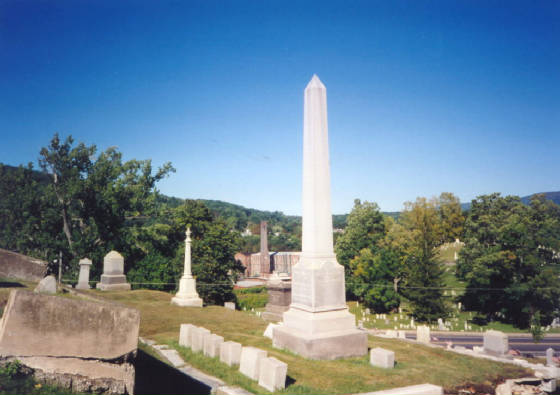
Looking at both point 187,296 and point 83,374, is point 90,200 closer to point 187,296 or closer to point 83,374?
point 187,296

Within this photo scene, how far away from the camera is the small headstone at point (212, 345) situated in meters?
8.05

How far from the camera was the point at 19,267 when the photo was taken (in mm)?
12461

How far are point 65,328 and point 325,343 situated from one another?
5501 millimetres

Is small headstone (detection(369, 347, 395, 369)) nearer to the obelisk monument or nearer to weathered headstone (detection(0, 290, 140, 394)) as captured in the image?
the obelisk monument

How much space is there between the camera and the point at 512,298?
92.9 ft

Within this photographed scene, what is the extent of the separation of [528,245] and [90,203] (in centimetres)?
3702

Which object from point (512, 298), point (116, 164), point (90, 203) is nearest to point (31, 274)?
point (90, 203)

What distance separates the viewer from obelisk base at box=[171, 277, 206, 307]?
17062 mm

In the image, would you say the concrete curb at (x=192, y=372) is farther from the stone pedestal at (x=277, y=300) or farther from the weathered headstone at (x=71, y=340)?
the stone pedestal at (x=277, y=300)

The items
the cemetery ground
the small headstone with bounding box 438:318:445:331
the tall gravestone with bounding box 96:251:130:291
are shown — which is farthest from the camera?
the small headstone with bounding box 438:318:445:331

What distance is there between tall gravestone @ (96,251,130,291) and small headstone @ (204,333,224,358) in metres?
12.3

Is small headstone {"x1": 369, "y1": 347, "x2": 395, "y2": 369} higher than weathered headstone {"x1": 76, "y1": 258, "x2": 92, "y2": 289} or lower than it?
lower

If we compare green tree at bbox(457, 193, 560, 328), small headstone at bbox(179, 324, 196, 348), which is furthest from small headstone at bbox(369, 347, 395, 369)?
green tree at bbox(457, 193, 560, 328)

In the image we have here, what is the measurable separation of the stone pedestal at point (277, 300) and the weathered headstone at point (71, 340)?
10.3 metres
